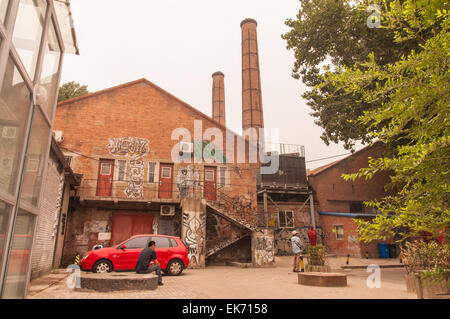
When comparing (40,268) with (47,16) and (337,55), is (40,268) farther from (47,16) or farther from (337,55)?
(337,55)

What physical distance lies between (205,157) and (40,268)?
37.1 feet

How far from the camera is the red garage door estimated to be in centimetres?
A: 1745

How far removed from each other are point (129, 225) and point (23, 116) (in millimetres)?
14299

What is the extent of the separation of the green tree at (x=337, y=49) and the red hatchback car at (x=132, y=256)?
956 cm

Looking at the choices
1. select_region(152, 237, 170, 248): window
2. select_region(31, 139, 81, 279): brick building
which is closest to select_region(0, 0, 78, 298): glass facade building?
select_region(31, 139, 81, 279): brick building

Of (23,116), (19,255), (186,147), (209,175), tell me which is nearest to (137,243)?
(19,255)

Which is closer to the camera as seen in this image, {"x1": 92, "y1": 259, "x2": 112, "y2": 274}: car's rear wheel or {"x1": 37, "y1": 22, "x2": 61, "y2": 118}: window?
{"x1": 37, "y1": 22, "x2": 61, "y2": 118}: window

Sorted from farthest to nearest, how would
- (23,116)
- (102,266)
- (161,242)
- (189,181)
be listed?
(189,181)
(161,242)
(102,266)
(23,116)

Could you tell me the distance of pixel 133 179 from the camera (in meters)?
18.2

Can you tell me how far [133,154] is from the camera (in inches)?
733

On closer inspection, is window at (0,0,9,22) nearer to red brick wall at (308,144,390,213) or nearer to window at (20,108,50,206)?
window at (20,108,50,206)

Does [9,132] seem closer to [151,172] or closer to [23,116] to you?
[23,116]

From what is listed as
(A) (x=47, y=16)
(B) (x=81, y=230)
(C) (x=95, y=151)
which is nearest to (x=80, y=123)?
(C) (x=95, y=151)

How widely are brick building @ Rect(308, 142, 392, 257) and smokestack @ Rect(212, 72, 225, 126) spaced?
57.1 ft
